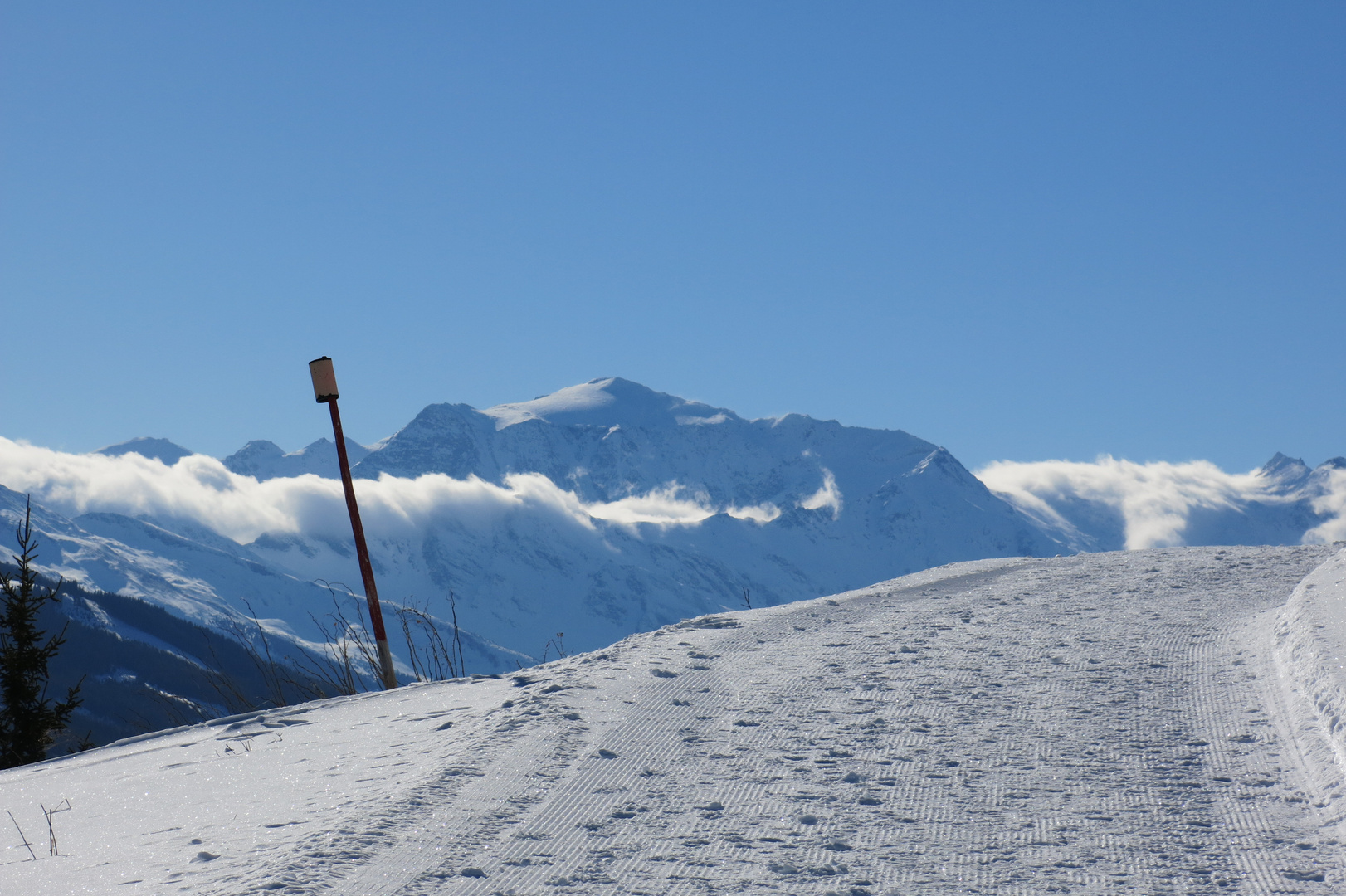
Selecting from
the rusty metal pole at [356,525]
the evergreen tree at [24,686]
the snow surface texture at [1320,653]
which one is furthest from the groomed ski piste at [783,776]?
the evergreen tree at [24,686]

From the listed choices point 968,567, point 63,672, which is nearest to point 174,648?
point 63,672

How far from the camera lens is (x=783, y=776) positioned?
412 centimetres

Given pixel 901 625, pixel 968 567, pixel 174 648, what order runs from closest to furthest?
pixel 901 625 < pixel 968 567 < pixel 174 648

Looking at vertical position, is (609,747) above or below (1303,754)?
above

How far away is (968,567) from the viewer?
32.3 feet

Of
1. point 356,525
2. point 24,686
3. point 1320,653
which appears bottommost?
point 1320,653

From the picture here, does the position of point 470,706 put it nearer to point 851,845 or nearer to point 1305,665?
point 851,845

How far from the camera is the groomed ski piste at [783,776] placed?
3320mm

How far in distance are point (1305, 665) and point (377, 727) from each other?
14.6 feet

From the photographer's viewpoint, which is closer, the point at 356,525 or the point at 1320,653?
the point at 1320,653

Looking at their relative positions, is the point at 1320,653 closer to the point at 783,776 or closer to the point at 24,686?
the point at 783,776

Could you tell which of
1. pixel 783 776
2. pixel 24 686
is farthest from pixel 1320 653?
pixel 24 686

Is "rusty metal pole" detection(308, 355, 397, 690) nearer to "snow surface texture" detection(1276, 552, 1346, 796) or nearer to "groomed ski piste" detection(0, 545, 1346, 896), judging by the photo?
"groomed ski piste" detection(0, 545, 1346, 896)

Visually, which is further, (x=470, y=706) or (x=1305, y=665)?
(x=470, y=706)
